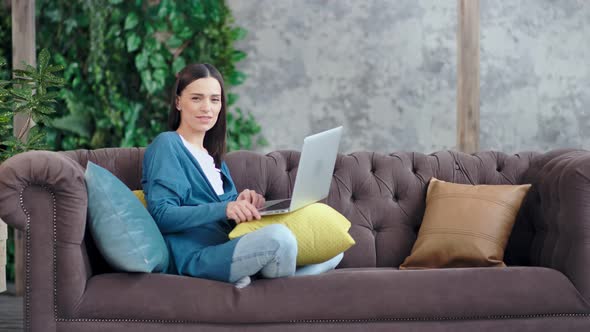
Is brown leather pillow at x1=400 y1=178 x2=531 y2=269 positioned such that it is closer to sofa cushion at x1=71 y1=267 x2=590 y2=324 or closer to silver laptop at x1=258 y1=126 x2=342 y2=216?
sofa cushion at x1=71 y1=267 x2=590 y2=324

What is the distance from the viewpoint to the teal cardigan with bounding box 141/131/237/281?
7.86 ft

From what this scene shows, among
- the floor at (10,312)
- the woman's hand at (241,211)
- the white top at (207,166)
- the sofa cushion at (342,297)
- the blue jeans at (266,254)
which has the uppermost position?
the white top at (207,166)

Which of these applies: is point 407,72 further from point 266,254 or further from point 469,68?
point 266,254

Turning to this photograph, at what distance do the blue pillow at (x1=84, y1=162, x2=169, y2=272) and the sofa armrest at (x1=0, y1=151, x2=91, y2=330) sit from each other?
80 millimetres

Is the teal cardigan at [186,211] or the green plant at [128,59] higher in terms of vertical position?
the green plant at [128,59]

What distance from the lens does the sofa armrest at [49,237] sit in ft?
7.52

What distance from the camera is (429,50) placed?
196 inches

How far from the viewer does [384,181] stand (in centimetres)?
307

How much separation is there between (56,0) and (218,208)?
3.07 m

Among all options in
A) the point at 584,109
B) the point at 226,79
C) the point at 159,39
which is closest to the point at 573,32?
the point at 584,109

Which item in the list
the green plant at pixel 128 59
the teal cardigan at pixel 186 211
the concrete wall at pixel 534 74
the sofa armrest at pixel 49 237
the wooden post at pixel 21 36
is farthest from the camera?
the concrete wall at pixel 534 74

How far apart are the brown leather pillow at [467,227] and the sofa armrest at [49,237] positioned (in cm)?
122

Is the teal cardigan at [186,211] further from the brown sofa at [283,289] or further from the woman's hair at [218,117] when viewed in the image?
the woman's hair at [218,117]

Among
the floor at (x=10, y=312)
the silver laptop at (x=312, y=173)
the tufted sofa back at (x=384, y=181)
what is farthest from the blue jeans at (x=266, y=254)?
the floor at (x=10, y=312)
